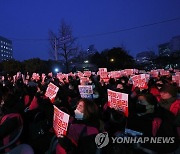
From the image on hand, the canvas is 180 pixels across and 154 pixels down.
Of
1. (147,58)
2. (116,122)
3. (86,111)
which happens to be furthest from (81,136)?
(147,58)

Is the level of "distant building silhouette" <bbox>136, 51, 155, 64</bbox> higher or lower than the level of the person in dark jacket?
higher

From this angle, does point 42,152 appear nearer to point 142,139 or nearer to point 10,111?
point 10,111

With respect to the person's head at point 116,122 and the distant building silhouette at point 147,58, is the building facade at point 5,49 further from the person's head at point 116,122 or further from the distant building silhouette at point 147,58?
the person's head at point 116,122

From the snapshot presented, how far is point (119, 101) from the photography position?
6.01 metres

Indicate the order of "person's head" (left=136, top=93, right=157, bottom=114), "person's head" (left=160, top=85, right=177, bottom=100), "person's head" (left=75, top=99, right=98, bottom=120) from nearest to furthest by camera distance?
1. "person's head" (left=75, top=99, right=98, bottom=120)
2. "person's head" (left=136, top=93, right=157, bottom=114)
3. "person's head" (left=160, top=85, right=177, bottom=100)

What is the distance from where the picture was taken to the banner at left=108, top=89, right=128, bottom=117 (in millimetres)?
5750

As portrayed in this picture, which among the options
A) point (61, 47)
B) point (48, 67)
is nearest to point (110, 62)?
point (48, 67)

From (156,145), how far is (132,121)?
2.06 ft

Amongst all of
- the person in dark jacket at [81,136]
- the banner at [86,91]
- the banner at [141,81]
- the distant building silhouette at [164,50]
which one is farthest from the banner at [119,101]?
the distant building silhouette at [164,50]

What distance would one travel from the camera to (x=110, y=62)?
171 feet

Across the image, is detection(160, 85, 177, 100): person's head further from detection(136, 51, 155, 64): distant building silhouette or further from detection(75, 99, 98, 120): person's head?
detection(136, 51, 155, 64): distant building silhouette

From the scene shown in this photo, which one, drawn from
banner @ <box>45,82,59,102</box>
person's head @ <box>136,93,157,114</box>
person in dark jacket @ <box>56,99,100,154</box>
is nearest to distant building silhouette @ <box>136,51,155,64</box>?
banner @ <box>45,82,59,102</box>

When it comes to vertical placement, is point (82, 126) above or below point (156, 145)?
above

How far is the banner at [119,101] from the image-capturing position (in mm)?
5750
